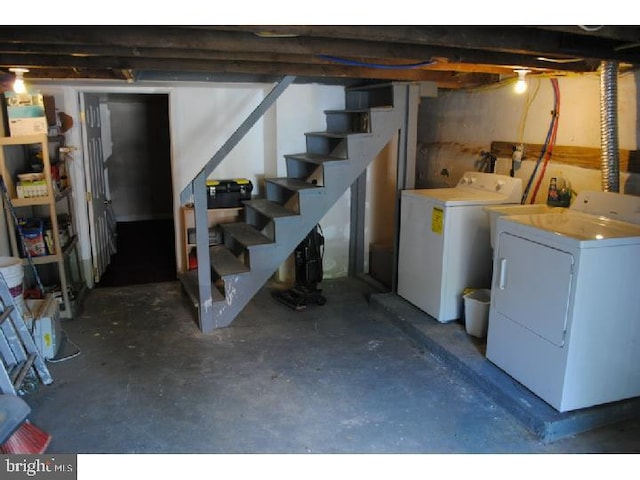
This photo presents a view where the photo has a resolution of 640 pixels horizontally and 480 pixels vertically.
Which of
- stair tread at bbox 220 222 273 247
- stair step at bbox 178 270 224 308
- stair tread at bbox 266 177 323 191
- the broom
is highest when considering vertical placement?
stair tread at bbox 266 177 323 191

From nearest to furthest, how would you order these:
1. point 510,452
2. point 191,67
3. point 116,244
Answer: point 510,452 → point 191,67 → point 116,244

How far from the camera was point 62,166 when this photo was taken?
4.46 meters

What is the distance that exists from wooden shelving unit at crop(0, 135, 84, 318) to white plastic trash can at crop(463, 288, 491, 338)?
3.07m

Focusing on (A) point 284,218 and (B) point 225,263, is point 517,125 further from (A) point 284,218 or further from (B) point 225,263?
(B) point 225,263

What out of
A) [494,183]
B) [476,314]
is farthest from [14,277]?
[494,183]

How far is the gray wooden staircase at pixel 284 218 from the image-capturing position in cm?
379

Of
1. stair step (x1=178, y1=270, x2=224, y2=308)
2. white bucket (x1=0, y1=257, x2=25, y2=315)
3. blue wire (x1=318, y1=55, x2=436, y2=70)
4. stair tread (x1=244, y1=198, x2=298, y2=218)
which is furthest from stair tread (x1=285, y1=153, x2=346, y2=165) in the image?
white bucket (x1=0, y1=257, x2=25, y2=315)

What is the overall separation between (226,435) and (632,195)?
2679 mm

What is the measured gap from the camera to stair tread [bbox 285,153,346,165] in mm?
3971

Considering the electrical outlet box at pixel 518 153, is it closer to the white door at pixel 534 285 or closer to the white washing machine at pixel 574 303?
the white washing machine at pixel 574 303

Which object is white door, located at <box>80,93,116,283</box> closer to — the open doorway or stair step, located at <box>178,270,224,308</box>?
stair step, located at <box>178,270,224,308</box>

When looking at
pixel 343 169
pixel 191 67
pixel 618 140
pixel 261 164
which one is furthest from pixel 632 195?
pixel 261 164

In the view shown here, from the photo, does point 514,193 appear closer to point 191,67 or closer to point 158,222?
point 191,67
